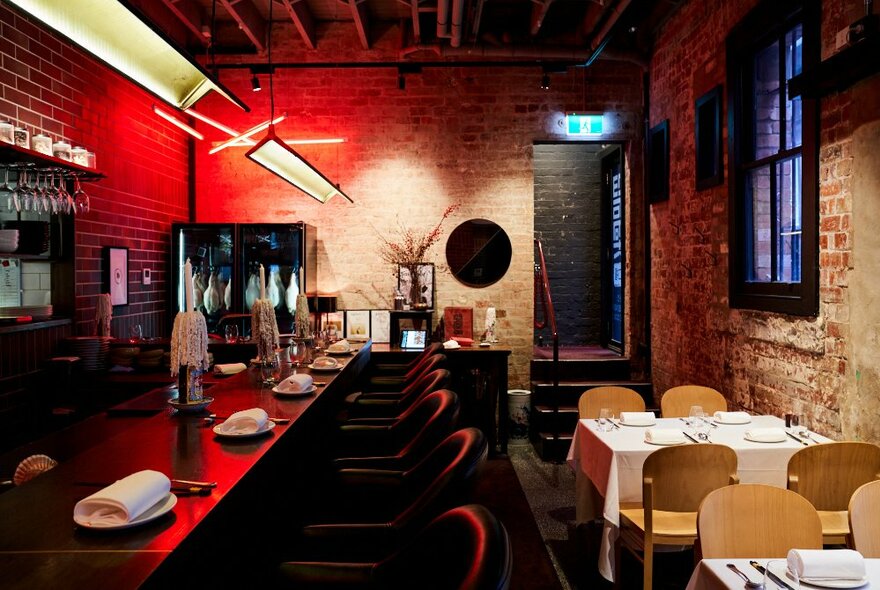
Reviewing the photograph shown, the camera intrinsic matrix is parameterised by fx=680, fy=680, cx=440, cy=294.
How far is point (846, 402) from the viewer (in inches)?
144

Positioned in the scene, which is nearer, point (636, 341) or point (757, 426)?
point (757, 426)

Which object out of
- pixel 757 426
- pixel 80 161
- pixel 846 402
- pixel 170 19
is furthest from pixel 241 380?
pixel 170 19

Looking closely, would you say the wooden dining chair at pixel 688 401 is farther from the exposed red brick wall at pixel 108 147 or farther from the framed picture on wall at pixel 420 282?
the exposed red brick wall at pixel 108 147

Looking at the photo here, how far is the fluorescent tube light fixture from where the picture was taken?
6.44 feet


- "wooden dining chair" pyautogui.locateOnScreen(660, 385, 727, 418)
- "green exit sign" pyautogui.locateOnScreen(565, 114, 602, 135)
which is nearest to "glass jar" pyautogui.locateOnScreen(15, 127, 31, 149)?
"wooden dining chair" pyautogui.locateOnScreen(660, 385, 727, 418)

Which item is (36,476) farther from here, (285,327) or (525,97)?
(525,97)

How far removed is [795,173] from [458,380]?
3.38 metres

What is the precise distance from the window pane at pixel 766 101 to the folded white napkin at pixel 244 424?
3.90m

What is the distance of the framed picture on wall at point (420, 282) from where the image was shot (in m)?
7.12

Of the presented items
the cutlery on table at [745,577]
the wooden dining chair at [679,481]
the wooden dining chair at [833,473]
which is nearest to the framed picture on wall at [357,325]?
the wooden dining chair at [679,481]

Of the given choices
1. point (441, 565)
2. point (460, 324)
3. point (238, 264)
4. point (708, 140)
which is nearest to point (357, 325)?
point (460, 324)

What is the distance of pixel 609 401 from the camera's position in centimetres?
454

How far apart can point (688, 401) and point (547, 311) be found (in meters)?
3.11

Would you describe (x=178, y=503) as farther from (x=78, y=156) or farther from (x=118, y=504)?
(x=78, y=156)
